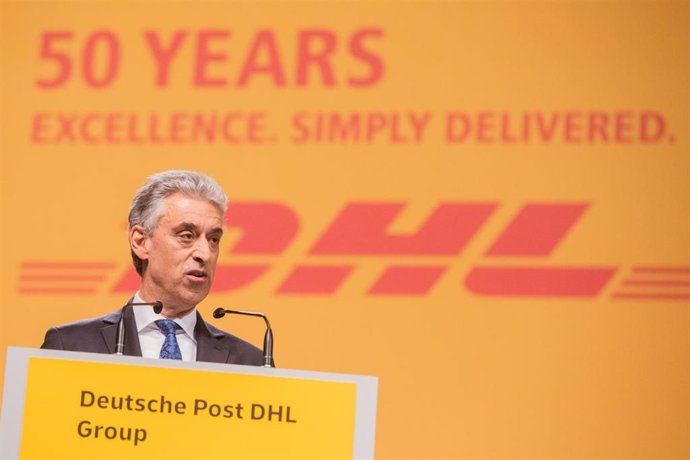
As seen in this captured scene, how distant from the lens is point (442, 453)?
11.8 ft

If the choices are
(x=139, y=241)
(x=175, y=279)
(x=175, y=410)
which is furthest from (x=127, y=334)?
(x=175, y=410)

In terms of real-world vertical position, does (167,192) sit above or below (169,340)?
above

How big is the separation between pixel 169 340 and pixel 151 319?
0.24ft

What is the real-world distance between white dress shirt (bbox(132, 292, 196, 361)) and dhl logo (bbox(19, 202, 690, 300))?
1215 millimetres

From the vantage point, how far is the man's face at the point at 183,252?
2502 mm

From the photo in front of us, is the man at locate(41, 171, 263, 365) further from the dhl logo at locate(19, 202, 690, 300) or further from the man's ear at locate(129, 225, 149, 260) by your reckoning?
the dhl logo at locate(19, 202, 690, 300)

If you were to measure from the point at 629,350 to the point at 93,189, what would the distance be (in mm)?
1991

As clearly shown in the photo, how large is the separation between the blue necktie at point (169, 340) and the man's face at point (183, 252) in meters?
0.04

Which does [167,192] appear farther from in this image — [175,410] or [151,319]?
[175,410]

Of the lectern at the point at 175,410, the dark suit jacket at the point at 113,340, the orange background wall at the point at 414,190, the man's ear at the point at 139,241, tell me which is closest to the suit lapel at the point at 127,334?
the dark suit jacket at the point at 113,340

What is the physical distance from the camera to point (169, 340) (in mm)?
2451

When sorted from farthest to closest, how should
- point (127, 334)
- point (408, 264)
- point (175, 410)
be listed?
point (408, 264), point (127, 334), point (175, 410)

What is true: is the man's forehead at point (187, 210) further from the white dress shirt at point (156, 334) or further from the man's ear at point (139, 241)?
the white dress shirt at point (156, 334)

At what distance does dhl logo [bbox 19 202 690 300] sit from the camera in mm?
3592
